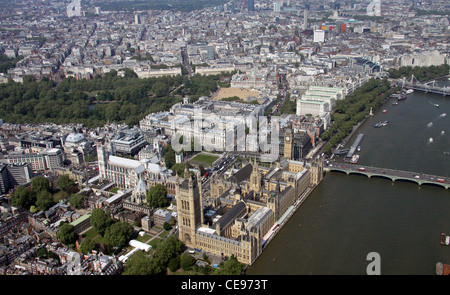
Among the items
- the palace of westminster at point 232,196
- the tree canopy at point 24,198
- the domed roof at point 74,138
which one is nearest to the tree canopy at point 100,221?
the palace of westminster at point 232,196

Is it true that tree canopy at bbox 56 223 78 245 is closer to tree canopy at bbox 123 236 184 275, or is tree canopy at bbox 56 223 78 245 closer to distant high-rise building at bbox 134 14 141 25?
tree canopy at bbox 123 236 184 275

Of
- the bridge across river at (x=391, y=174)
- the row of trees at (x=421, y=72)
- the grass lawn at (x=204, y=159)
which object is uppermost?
the row of trees at (x=421, y=72)

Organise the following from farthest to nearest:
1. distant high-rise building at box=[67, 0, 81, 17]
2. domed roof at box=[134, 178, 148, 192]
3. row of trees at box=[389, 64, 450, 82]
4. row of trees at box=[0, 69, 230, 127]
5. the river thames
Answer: distant high-rise building at box=[67, 0, 81, 17], row of trees at box=[389, 64, 450, 82], row of trees at box=[0, 69, 230, 127], domed roof at box=[134, 178, 148, 192], the river thames

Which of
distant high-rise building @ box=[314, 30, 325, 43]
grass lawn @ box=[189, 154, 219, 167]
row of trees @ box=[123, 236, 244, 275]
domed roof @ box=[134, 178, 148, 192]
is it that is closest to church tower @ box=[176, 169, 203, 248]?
row of trees @ box=[123, 236, 244, 275]

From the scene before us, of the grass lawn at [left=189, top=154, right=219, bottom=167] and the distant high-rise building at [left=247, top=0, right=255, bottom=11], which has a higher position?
the distant high-rise building at [left=247, top=0, right=255, bottom=11]

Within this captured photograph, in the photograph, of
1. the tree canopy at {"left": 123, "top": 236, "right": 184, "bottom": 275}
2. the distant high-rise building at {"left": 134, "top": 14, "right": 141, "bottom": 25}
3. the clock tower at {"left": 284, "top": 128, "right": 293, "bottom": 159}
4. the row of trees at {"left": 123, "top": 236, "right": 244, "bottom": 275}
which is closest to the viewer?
the row of trees at {"left": 123, "top": 236, "right": 244, "bottom": 275}

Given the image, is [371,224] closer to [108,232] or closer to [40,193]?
[108,232]

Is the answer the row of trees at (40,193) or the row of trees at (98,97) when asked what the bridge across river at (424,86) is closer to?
the row of trees at (98,97)

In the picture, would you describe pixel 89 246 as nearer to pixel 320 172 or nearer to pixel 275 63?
pixel 320 172

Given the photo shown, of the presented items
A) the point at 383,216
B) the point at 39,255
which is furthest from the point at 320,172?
the point at 39,255
